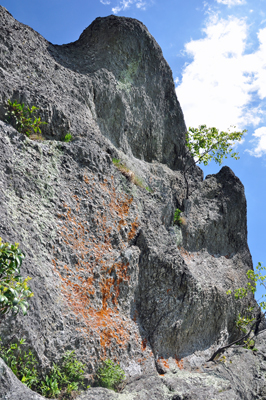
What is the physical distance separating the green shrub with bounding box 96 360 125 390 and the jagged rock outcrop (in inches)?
11.6

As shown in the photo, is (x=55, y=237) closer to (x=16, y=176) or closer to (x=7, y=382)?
(x=16, y=176)

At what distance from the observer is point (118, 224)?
11328mm

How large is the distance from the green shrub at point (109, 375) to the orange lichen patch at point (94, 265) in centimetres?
51

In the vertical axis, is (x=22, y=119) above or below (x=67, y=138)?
below

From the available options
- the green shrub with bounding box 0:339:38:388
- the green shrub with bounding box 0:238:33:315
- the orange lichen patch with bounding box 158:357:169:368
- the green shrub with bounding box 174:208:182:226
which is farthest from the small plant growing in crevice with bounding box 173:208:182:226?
the green shrub with bounding box 0:238:33:315

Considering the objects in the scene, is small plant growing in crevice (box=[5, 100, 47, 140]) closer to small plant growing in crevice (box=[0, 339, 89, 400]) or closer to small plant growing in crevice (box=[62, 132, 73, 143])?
small plant growing in crevice (box=[62, 132, 73, 143])

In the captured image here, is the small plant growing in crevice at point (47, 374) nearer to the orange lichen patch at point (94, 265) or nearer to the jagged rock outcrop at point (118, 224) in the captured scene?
the jagged rock outcrop at point (118, 224)

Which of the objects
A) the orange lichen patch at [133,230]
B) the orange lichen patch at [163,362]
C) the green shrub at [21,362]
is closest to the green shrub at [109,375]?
the green shrub at [21,362]

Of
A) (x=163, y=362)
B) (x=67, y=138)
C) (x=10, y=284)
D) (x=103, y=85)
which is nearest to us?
(x=10, y=284)

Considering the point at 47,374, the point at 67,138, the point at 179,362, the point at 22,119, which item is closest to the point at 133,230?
the point at 67,138

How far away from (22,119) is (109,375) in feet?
24.1

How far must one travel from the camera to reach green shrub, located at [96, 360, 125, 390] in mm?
8164

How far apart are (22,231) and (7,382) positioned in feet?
11.3

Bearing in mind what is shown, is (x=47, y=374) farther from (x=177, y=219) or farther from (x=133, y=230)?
(x=177, y=219)
